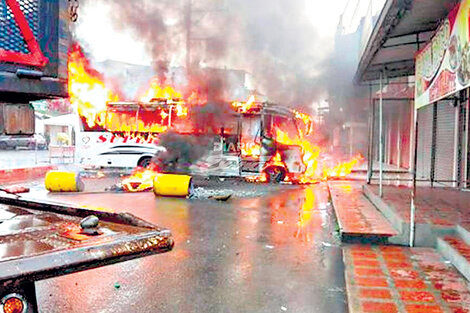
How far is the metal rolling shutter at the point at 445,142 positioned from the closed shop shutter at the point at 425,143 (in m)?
0.87

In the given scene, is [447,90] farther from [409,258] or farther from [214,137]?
[214,137]

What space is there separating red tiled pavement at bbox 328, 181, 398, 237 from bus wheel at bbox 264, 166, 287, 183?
15.1 ft

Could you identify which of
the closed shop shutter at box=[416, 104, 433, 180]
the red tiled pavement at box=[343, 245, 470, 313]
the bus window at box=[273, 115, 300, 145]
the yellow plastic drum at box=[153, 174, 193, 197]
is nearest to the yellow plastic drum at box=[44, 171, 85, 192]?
the yellow plastic drum at box=[153, 174, 193, 197]

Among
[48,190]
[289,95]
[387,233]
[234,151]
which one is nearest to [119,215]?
[387,233]

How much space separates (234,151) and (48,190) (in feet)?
20.1

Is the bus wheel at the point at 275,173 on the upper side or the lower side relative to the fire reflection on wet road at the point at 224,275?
upper

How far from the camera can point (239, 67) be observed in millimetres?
20891

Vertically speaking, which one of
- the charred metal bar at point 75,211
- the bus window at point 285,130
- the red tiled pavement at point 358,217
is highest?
the bus window at point 285,130

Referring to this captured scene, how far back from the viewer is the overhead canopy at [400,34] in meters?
5.47

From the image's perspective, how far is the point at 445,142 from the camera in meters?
11.1

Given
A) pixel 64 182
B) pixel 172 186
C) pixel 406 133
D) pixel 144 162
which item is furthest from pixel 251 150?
pixel 406 133

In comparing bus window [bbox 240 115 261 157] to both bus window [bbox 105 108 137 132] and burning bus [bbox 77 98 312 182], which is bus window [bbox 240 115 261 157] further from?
bus window [bbox 105 108 137 132]

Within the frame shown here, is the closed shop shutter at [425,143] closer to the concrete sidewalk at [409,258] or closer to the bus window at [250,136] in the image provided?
the concrete sidewalk at [409,258]

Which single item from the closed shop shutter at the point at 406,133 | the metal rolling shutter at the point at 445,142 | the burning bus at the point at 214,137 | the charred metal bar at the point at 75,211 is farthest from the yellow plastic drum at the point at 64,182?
the closed shop shutter at the point at 406,133
